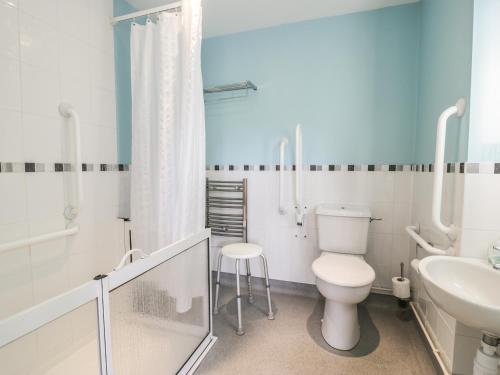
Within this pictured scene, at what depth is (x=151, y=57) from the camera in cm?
158

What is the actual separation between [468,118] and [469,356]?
1.11 meters

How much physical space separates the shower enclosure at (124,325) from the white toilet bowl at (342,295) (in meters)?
0.76

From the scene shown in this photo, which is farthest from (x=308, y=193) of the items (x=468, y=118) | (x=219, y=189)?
(x=468, y=118)

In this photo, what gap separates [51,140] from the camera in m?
1.42

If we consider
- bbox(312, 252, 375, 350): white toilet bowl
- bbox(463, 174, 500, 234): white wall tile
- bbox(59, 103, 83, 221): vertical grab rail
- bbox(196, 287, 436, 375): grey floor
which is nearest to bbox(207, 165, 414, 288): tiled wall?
bbox(196, 287, 436, 375): grey floor

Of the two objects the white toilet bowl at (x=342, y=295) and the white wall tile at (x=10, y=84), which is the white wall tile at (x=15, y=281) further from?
the white toilet bowl at (x=342, y=295)

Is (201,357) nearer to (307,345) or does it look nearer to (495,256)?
(307,345)

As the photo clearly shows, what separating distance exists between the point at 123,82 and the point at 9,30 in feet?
2.40

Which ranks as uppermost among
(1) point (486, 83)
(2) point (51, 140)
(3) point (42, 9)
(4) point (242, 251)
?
(3) point (42, 9)

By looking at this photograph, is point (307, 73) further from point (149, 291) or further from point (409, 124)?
point (149, 291)

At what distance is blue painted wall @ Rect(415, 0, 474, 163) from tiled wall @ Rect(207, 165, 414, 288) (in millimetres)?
322

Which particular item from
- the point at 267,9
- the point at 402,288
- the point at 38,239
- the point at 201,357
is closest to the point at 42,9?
the point at 38,239

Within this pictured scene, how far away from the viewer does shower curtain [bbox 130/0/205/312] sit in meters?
1.46

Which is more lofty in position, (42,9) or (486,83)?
(42,9)
